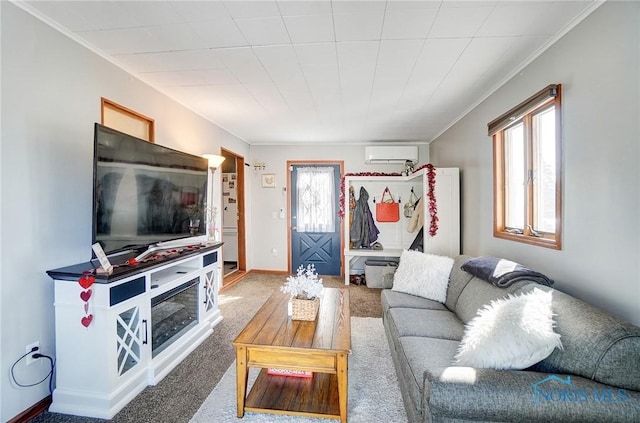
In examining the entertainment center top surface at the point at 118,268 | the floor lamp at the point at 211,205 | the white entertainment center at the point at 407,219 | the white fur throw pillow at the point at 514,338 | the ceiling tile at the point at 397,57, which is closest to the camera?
the white fur throw pillow at the point at 514,338

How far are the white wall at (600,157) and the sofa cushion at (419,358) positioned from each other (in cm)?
90

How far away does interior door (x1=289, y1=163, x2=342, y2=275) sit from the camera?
5.10 meters

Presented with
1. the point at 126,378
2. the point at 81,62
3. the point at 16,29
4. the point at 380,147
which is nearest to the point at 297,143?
the point at 380,147

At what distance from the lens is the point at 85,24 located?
1780mm

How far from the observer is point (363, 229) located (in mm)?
4750

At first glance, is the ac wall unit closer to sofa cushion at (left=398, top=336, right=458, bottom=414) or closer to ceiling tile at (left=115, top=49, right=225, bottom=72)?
ceiling tile at (left=115, top=49, right=225, bottom=72)

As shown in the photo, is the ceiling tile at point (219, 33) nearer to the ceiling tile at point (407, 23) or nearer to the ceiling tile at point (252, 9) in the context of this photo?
the ceiling tile at point (252, 9)

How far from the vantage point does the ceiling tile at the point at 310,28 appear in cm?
172

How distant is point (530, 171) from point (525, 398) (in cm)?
185

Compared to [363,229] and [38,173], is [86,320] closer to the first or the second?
[38,173]

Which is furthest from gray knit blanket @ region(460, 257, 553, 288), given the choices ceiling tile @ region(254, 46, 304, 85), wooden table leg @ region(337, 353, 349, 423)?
ceiling tile @ region(254, 46, 304, 85)

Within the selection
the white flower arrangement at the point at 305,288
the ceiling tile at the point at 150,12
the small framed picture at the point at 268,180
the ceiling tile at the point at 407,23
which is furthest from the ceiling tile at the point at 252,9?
the small framed picture at the point at 268,180

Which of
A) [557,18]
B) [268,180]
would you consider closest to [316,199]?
[268,180]

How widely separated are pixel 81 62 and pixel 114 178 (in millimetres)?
912
